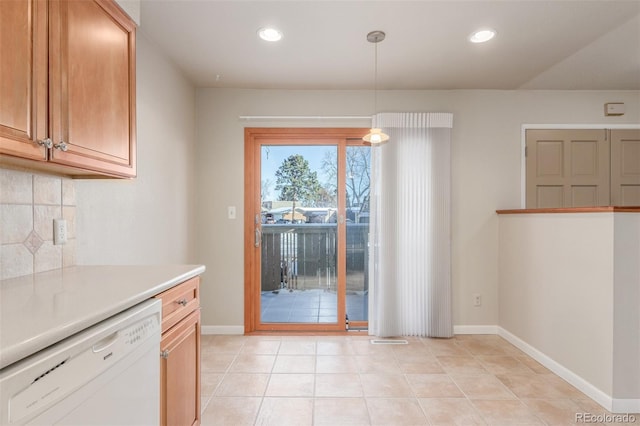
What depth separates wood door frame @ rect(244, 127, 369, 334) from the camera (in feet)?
10.8

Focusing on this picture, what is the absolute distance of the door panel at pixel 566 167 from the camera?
10.8 feet

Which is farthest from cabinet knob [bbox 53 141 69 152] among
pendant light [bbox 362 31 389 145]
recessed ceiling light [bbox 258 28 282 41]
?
pendant light [bbox 362 31 389 145]

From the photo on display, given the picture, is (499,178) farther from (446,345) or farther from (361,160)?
(446,345)

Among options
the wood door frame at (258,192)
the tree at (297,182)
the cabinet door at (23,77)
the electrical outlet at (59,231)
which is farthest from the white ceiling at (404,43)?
the electrical outlet at (59,231)

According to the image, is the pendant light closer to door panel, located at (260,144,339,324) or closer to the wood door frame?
the wood door frame

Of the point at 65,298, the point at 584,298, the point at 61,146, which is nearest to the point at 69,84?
the point at 61,146

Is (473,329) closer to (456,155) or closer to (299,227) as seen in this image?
(456,155)

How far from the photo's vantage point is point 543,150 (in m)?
3.29

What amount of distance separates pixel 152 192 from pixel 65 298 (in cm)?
148

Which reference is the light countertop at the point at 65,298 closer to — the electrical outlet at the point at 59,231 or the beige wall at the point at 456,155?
the electrical outlet at the point at 59,231

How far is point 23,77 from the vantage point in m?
1.03

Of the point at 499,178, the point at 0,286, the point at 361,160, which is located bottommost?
the point at 0,286

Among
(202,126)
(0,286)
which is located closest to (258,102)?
(202,126)

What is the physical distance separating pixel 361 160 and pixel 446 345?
199 centimetres
